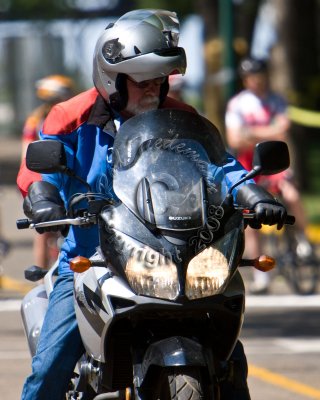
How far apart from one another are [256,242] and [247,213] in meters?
7.33

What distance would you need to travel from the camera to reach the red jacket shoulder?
5.24 m

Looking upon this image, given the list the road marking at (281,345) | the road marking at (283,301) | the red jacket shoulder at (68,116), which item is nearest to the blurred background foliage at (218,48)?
the road marking at (283,301)

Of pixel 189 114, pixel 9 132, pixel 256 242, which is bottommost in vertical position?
pixel 9 132

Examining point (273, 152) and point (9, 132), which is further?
point (9, 132)

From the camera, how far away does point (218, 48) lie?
21875 millimetres

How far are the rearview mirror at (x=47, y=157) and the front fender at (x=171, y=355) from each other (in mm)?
750

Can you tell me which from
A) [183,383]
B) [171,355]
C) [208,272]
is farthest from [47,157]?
[183,383]

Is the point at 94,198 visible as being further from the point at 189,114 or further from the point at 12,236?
the point at 12,236

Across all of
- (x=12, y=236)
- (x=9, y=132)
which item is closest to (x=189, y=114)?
(x=12, y=236)

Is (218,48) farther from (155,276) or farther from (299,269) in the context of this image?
(155,276)

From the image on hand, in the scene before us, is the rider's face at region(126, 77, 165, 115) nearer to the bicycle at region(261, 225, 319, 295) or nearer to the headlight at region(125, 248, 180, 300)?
the headlight at region(125, 248, 180, 300)

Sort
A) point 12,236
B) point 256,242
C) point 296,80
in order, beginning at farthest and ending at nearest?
point 296,80
point 12,236
point 256,242

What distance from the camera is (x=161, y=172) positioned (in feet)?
15.4

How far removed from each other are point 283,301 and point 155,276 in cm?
732
